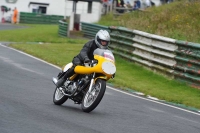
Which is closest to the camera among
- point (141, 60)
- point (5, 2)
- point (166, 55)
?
point (166, 55)

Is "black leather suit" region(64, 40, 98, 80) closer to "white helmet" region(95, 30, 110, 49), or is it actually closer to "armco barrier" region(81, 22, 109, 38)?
"white helmet" region(95, 30, 110, 49)

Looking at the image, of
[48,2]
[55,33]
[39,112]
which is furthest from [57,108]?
[48,2]

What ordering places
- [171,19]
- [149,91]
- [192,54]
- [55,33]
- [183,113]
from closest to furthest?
[183,113], [149,91], [192,54], [171,19], [55,33]

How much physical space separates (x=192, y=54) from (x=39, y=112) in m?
7.90

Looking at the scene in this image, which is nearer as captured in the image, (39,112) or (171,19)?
(39,112)

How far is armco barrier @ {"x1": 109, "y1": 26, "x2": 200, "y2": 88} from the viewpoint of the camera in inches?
677

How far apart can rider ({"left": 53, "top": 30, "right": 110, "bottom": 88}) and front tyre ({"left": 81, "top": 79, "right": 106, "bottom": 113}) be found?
54 centimetres

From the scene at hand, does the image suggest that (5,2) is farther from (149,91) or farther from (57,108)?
(57,108)

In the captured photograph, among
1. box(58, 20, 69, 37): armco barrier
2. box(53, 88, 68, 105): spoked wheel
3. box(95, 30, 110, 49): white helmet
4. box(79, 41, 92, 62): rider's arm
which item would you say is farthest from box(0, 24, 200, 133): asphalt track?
box(58, 20, 69, 37): armco barrier

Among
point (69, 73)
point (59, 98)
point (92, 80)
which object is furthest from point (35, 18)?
point (92, 80)

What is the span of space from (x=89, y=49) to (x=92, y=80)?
773mm

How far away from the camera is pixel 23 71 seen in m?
17.8

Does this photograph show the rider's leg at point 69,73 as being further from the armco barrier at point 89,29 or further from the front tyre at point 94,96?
the armco barrier at point 89,29

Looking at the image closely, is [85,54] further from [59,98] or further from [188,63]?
[188,63]
